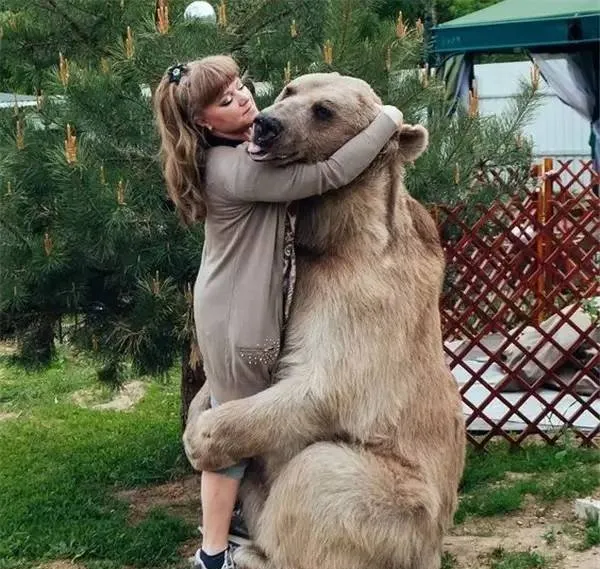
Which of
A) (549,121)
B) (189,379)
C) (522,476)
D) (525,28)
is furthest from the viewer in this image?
(549,121)

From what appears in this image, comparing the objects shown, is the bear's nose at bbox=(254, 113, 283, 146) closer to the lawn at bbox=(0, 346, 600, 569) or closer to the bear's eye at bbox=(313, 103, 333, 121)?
the bear's eye at bbox=(313, 103, 333, 121)

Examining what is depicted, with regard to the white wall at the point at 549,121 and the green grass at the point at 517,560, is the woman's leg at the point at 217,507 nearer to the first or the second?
the green grass at the point at 517,560

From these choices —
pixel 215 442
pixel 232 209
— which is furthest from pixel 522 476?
pixel 232 209

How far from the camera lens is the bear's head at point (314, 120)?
3.16 metres

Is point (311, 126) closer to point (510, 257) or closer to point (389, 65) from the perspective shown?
point (389, 65)

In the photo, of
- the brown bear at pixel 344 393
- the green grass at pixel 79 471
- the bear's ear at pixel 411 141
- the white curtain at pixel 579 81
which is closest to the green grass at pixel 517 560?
the brown bear at pixel 344 393

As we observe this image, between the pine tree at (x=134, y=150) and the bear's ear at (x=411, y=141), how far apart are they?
49.7 inches

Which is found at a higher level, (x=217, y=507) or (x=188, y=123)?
(x=188, y=123)

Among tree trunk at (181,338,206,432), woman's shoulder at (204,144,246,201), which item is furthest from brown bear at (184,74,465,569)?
tree trunk at (181,338,206,432)

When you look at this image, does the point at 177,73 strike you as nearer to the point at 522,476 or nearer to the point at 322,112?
the point at 322,112

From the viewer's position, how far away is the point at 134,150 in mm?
4812

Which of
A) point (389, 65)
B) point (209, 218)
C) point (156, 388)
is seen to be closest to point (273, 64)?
point (389, 65)

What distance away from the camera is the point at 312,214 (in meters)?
3.33

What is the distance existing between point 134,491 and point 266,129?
131 inches
